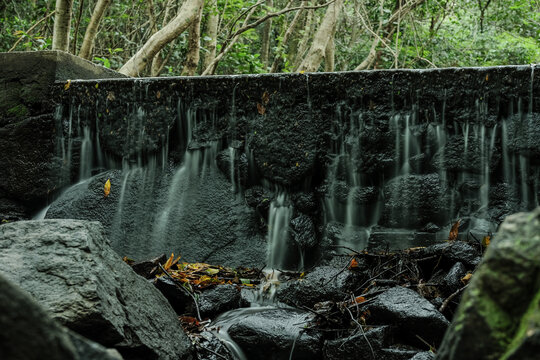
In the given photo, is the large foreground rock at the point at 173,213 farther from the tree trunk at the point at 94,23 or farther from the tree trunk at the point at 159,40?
the tree trunk at the point at 94,23

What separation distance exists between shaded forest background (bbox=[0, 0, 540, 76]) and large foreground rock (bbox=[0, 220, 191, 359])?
606 centimetres

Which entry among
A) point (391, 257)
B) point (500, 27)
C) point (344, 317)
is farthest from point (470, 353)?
point (500, 27)

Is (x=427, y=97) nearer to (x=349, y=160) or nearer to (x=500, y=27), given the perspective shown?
(x=349, y=160)

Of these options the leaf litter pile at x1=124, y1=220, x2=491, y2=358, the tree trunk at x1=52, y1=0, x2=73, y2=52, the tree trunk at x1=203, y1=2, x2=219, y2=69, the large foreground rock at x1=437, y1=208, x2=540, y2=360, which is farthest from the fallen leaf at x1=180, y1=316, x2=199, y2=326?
the tree trunk at x1=203, y1=2, x2=219, y2=69

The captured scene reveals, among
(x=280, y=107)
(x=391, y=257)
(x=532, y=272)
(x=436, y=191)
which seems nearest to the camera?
(x=532, y=272)

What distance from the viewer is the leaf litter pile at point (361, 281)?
3.36 metres

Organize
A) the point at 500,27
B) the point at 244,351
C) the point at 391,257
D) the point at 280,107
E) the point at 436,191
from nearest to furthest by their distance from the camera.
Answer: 1. the point at 244,351
2. the point at 391,257
3. the point at 436,191
4. the point at 280,107
5. the point at 500,27

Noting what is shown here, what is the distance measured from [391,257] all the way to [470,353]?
3167mm

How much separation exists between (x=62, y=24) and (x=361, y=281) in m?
5.83

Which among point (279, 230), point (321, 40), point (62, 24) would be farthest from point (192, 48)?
point (279, 230)

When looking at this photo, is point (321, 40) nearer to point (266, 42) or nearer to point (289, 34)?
point (289, 34)

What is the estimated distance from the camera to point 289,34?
12805 millimetres

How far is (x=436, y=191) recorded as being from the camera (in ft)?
16.0

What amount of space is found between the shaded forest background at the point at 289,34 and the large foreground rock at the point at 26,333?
7.94m
